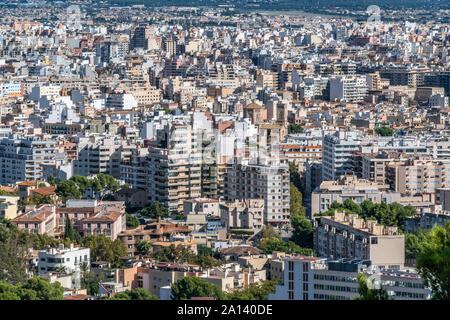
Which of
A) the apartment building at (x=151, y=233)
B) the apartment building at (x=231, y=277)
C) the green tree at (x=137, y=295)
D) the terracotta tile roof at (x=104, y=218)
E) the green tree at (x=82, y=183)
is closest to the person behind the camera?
the green tree at (x=137, y=295)

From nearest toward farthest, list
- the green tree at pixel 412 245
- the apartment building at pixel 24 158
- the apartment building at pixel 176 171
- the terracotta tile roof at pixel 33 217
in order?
the green tree at pixel 412 245
the terracotta tile roof at pixel 33 217
the apartment building at pixel 176 171
the apartment building at pixel 24 158

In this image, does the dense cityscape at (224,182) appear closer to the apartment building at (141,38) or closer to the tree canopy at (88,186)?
the tree canopy at (88,186)

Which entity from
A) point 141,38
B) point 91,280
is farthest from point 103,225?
point 141,38

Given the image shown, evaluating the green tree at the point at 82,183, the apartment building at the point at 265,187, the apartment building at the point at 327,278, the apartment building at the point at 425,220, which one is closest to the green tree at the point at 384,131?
the apartment building at the point at 265,187

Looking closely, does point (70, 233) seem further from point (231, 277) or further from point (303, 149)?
point (303, 149)

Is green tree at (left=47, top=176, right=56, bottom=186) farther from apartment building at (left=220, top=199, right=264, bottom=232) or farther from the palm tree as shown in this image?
the palm tree

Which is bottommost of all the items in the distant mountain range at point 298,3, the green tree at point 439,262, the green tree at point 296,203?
the distant mountain range at point 298,3

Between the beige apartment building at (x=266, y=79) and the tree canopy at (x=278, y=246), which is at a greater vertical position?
the tree canopy at (x=278, y=246)
